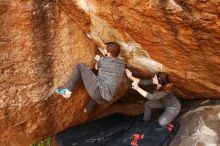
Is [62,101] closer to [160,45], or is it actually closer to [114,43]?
[114,43]

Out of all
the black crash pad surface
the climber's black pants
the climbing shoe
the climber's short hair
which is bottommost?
the black crash pad surface

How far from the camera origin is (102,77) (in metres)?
5.75

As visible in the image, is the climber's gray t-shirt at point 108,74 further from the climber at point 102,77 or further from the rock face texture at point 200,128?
the rock face texture at point 200,128

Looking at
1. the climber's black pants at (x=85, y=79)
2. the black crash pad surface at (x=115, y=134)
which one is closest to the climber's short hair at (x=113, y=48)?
the climber's black pants at (x=85, y=79)

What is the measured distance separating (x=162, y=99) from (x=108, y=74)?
43.4 inches

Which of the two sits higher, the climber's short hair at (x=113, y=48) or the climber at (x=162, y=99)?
the climber's short hair at (x=113, y=48)

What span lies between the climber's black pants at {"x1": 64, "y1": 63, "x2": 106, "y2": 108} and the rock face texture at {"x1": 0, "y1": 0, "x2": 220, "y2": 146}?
17cm

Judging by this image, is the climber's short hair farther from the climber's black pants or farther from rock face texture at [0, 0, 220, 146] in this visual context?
the climber's black pants

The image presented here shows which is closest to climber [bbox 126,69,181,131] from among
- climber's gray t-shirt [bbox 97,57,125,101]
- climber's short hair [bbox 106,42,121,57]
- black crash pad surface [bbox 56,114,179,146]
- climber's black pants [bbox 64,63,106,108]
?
black crash pad surface [bbox 56,114,179,146]

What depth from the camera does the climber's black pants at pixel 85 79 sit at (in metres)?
5.75

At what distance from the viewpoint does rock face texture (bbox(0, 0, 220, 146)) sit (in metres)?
4.71

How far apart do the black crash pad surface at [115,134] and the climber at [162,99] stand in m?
0.15

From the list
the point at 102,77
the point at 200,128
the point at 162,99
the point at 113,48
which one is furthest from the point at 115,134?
the point at 113,48

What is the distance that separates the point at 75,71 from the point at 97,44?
632 mm
